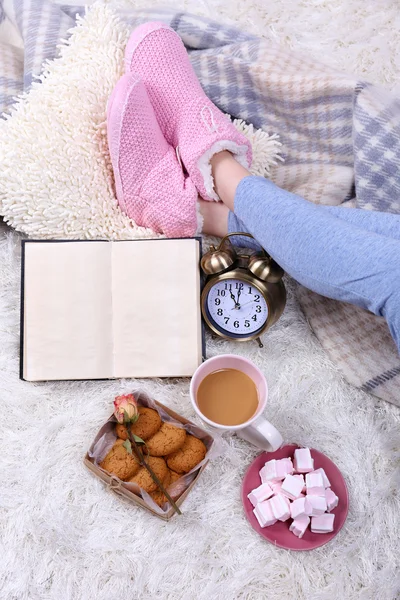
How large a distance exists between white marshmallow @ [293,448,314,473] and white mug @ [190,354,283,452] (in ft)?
0.17

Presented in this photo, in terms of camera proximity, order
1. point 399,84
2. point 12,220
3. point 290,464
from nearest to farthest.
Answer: point 290,464 → point 12,220 → point 399,84

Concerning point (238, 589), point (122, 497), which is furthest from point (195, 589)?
point (122, 497)

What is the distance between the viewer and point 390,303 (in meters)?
0.78

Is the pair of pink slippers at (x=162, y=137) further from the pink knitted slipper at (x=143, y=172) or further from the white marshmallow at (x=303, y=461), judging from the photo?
the white marshmallow at (x=303, y=461)

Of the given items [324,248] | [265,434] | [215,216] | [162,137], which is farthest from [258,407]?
[162,137]

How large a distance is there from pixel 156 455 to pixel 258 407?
18 cm

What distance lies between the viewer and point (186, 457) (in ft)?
2.79

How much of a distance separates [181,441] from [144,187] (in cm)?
48

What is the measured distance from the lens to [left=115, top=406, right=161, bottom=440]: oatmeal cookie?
2.81ft

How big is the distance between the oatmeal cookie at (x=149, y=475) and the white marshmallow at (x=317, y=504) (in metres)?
0.23

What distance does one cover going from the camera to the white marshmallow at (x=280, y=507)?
0.84m

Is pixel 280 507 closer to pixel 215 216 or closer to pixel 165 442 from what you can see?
pixel 165 442

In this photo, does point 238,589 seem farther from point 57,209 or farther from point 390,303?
point 57,209

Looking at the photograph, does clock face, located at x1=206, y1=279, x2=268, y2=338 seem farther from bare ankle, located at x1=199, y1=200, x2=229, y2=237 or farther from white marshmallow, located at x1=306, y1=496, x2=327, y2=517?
white marshmallow, located at x1=306, y1=496, x2=327, y2=517
